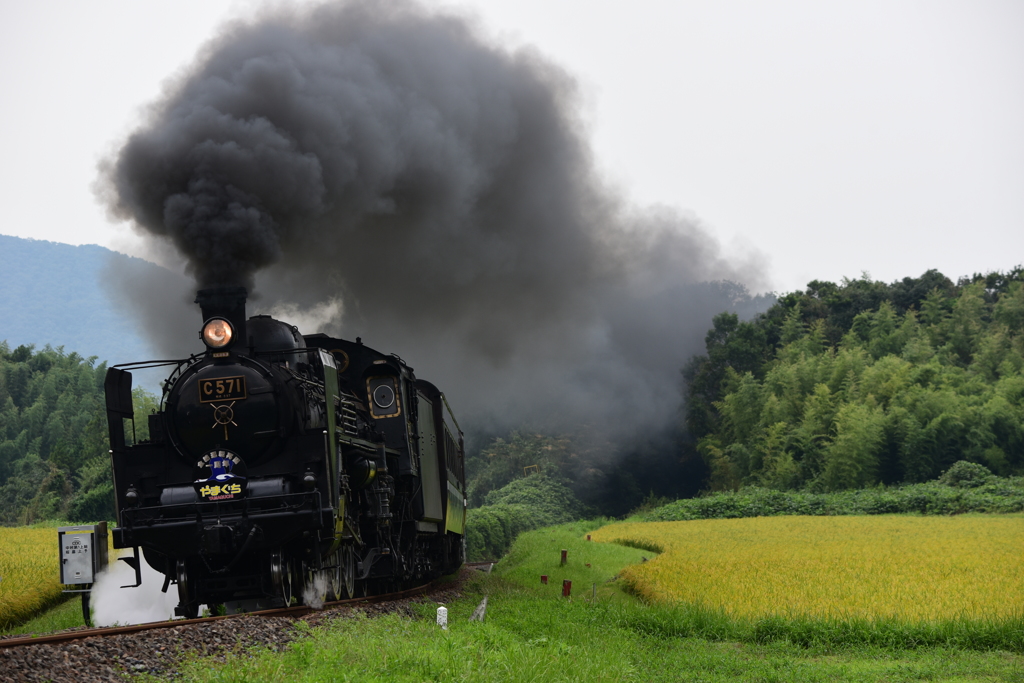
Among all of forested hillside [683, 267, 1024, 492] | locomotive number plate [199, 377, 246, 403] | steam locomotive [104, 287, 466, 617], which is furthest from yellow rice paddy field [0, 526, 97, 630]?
forested hillside [683, 267, 1024, 492]

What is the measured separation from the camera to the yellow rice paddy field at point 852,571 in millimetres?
10391

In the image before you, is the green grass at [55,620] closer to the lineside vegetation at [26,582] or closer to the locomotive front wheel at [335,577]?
the lineside vegetation at [26,582]

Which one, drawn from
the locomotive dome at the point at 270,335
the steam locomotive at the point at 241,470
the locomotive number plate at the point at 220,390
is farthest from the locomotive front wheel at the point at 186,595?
the locomotive dome at the point at 270,335

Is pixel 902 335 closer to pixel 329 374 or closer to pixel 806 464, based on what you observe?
pixel 806 464

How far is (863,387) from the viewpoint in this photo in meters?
41.1

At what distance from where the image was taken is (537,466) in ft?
138

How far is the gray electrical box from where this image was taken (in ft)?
30.0

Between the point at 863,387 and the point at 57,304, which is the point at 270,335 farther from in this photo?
the point at 57,304

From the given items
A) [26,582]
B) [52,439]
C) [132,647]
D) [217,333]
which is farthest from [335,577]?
[52,439]

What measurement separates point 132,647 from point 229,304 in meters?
4.16

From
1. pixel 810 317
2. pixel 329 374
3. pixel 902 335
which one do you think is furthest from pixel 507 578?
pixel 810 317

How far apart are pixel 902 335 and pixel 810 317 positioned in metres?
8.62

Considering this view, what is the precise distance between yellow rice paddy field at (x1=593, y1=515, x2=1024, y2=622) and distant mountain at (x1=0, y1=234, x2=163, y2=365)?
14730 cm

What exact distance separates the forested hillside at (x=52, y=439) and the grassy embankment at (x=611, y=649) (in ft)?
90.5
